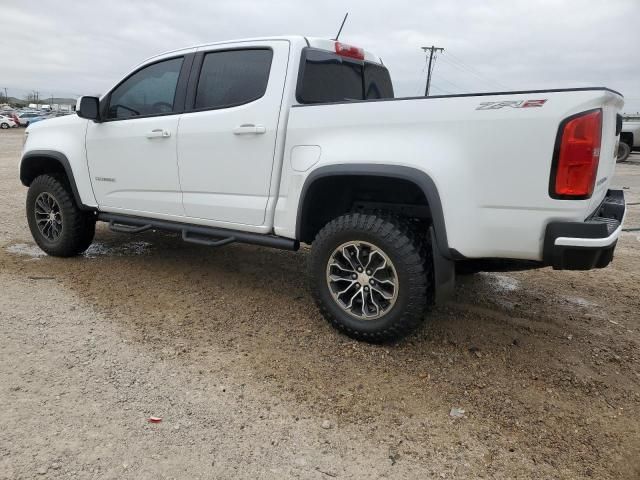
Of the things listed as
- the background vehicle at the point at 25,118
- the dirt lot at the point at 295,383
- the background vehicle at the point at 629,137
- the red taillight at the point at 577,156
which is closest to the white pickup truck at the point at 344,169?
the red taillight at the point at 577,156

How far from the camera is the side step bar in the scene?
3.63 meters

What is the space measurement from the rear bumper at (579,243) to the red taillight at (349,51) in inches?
87.6

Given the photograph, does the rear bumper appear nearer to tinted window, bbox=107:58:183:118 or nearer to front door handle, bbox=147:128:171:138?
front door handle, bbox=147:128:171:138

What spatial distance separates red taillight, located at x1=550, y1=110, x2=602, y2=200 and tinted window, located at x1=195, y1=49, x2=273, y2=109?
2034mm

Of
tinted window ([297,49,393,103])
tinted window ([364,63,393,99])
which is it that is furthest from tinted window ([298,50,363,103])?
tinted window ([364,63,393,99])

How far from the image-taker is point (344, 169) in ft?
10.3

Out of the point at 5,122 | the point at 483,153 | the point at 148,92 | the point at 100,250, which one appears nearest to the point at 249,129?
the point at 148,92

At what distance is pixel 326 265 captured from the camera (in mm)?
3340

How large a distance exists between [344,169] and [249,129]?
2.78 ft

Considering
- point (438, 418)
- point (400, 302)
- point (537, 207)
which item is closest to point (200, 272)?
point (400, 302)

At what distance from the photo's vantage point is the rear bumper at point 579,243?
8.21 ft

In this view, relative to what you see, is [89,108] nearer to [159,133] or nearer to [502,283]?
[159,133]

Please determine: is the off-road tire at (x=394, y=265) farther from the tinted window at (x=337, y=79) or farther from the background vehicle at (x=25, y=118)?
the background vehicle at (x=25, y=118)

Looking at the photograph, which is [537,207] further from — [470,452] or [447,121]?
[470,452]
